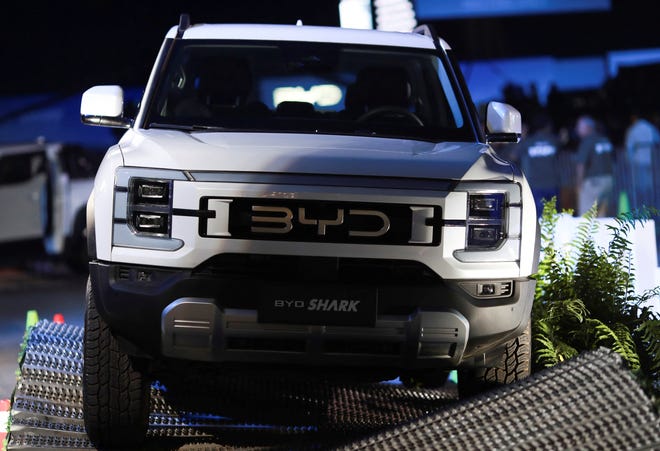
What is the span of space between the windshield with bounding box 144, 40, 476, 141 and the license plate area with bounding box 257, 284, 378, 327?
1.20m

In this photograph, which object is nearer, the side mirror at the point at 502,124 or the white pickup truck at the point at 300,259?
the white pickup truck at the point at 300,259

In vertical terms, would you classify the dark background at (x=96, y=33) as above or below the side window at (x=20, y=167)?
above

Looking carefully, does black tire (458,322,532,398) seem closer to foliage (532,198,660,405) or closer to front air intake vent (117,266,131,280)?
foliage (532,198,660,405)

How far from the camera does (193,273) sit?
4.30 meters

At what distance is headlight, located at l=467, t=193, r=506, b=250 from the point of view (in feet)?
14.5

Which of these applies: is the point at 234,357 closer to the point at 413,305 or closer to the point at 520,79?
the point at 413,305

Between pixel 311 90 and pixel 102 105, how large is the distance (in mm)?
1438

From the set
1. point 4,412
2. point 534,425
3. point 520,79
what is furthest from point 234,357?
point 520,79

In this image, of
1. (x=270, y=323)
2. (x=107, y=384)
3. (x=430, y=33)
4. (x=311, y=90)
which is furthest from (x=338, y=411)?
(x=430, y=33)

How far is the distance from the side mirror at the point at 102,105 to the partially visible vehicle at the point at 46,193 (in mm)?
7016

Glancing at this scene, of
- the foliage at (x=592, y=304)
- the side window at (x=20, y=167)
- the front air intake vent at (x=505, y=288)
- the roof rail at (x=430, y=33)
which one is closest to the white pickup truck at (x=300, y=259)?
the front air intake vent at (x=505, y=288)

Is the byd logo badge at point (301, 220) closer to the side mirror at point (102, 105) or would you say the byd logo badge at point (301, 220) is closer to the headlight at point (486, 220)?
the headlight at point (486, 220)

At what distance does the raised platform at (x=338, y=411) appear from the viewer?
4.02 m

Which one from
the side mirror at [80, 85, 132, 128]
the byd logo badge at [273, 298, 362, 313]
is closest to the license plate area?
the byd logo badge at [273, 298, 362, 313]
